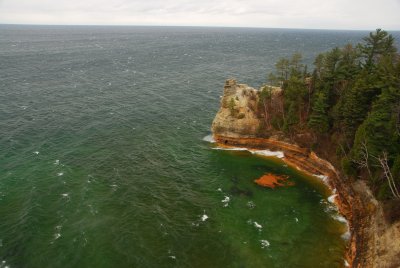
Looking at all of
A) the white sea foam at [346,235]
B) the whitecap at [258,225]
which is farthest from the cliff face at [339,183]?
the whitecap at [258,225]

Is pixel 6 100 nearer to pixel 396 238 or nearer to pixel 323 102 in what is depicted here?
pixel 323 102

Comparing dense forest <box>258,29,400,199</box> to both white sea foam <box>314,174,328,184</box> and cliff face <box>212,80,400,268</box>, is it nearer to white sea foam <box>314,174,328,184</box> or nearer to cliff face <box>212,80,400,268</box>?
cliff face <box>212,80,400,268</box>

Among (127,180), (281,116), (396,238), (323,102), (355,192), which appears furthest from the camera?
(281,116)

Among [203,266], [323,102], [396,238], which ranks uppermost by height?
[323,102]

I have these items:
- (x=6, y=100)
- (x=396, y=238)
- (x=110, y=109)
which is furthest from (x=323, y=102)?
(x=6, y=100)

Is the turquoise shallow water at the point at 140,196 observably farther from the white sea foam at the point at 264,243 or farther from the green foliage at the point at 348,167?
the green foliage at the point at 348,167

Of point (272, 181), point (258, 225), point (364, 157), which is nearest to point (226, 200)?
point (258, 225)

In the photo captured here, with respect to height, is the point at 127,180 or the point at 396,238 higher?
the point at 396,238
